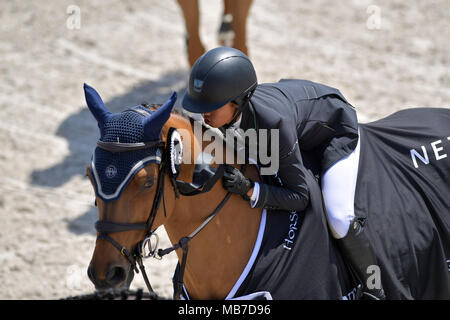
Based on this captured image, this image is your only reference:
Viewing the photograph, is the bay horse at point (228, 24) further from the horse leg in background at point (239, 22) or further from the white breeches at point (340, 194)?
the white breeches at point (340, 194)

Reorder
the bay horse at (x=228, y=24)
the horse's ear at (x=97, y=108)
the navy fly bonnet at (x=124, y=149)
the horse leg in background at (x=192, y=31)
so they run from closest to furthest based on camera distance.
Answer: the navy fly bonnet at (x=124, y=149) < the horse's ear at (x=97, y=108) < the bay horse at (x=228, y=24) < the horse leg in background at (x=192, y=31)

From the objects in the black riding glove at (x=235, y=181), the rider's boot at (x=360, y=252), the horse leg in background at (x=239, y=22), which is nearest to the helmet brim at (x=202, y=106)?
the black riding glove at (x=235, y=181)

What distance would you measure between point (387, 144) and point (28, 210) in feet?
11.7

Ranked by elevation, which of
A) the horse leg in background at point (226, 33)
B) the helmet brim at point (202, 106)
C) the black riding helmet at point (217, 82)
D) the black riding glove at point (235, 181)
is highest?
the horse leg in background at point (226, 33)

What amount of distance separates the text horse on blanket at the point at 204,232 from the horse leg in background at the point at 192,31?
13.7 feet

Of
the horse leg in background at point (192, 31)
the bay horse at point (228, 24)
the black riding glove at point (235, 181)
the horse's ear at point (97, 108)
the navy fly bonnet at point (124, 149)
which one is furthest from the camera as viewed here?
the horse leg in background at point (192, 31)

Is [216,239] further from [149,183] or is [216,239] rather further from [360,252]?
[360,252]

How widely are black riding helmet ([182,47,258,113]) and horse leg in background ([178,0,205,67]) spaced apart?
165 inches

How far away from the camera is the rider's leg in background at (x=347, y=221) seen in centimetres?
Answer: 247

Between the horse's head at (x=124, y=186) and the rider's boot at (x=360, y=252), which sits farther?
the rider's boot at (x=360, y=252)

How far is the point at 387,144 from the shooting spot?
115 inches

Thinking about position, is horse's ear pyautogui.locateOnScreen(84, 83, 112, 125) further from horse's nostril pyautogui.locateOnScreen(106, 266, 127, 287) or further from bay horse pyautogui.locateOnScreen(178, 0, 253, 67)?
bay horse pyautogui.locateOnScreen(178, 0, 253, 67)
